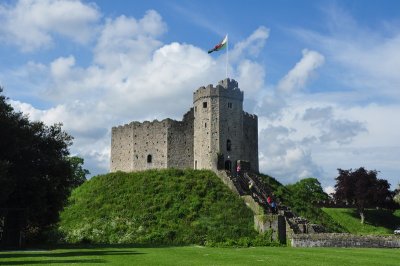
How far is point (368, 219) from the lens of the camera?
72.4 meters

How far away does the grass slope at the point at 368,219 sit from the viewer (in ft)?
221

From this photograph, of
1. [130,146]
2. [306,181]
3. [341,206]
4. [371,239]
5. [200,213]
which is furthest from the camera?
[306,181]

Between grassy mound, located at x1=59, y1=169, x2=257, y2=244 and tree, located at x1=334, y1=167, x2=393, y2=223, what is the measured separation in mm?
27359

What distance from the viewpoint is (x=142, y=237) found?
43344 millimetres

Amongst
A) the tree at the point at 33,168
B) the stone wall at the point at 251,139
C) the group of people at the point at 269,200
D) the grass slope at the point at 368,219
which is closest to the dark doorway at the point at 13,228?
the tree at the point at 33,168

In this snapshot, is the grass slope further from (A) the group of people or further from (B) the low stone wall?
(B) the low stone wall

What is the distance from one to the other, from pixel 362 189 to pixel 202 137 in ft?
90.6

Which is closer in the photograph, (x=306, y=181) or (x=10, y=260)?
(x=10, y=260)

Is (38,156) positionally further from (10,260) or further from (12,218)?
(10,260)

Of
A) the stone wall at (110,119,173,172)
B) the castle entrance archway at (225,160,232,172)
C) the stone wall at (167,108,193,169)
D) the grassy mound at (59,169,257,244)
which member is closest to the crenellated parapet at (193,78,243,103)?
the stone wall at (167,108,193,169)

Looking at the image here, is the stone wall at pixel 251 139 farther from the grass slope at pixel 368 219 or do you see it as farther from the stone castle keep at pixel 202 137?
the grass slope at pixel 368 219

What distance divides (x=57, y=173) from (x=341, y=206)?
169 ft

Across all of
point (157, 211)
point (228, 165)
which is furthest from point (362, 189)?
point (157, 211)

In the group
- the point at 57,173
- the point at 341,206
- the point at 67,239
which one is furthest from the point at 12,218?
the point at 341,206
